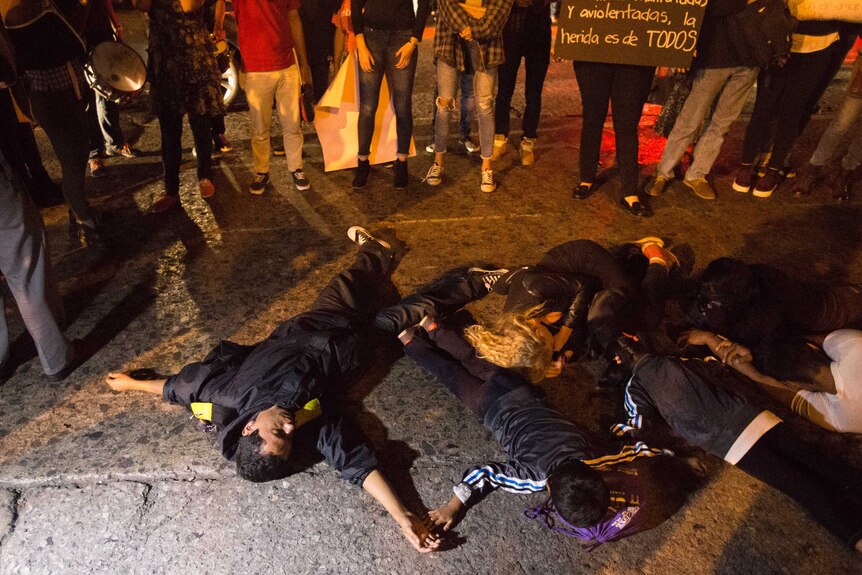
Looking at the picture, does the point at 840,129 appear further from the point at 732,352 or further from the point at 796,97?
the point at 732,352

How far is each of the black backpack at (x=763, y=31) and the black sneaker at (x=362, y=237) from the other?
3.07 meters

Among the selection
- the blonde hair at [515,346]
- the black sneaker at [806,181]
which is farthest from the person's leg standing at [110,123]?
the black sneaker at [806,181]

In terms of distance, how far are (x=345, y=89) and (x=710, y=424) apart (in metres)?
3.95

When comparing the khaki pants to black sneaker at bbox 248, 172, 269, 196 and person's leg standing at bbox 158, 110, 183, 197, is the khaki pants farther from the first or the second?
person's leg standing at bbox 158, 110, 183, 197

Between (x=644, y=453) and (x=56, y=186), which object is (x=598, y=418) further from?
(x=56, y=186)

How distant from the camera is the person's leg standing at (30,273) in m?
2.90

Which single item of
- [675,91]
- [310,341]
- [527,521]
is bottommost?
[527,521]

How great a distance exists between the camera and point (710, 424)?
2850 millimetres

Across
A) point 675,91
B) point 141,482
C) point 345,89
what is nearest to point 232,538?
point 141,482

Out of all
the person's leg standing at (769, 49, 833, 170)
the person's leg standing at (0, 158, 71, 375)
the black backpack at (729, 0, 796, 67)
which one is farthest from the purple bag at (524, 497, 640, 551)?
the person's leg standing at (769, 49, 833, 170)

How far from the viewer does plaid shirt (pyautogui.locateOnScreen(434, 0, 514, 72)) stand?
4520 millimetres

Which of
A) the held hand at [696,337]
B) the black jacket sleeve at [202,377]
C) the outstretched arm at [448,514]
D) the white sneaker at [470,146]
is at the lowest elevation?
the outstretched arm at [448,514]

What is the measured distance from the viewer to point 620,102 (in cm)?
480

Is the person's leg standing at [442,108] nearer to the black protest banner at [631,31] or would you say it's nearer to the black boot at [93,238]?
the black protest banner at [631,31]
